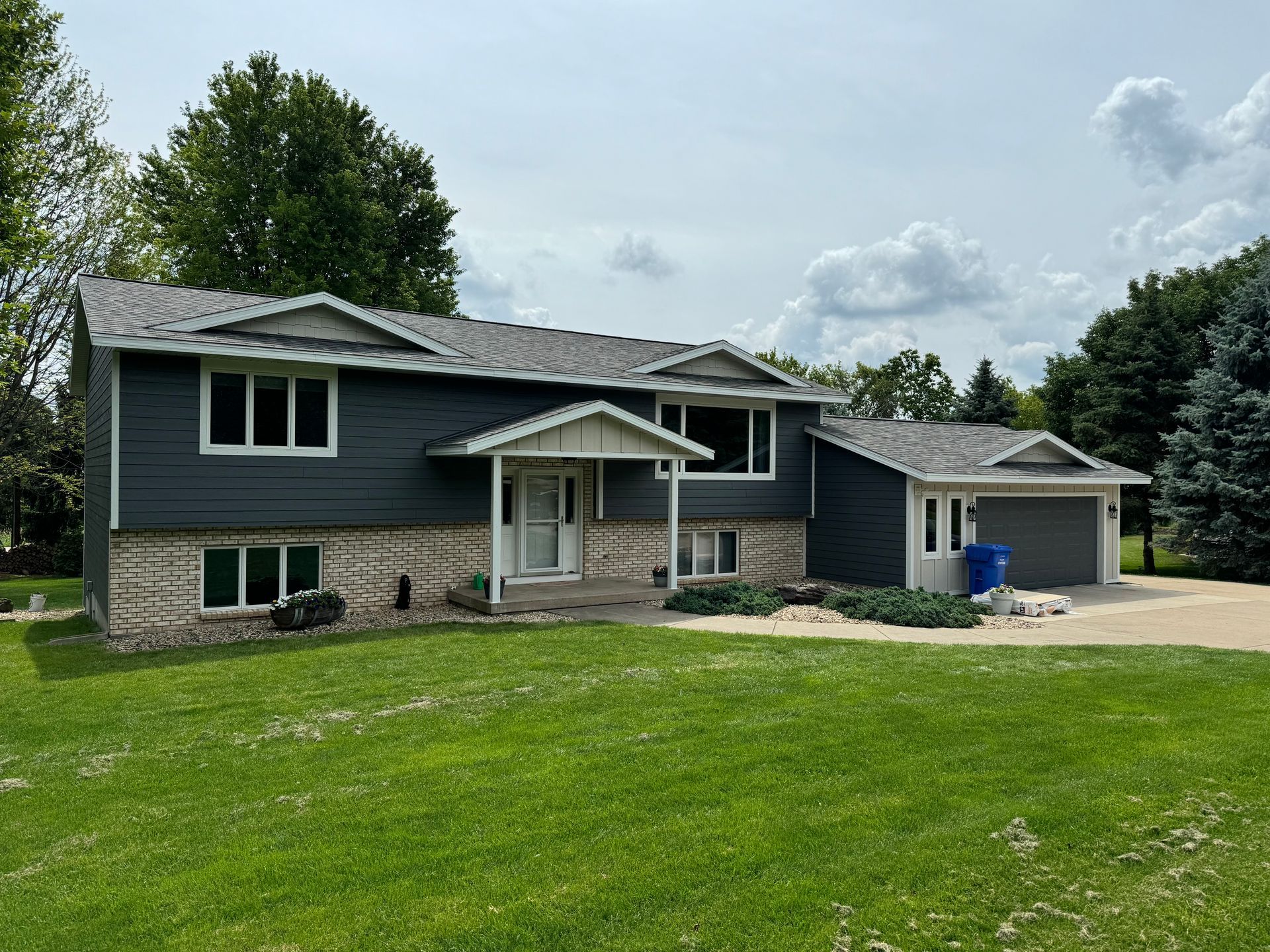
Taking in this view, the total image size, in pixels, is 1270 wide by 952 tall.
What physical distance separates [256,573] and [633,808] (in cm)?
929

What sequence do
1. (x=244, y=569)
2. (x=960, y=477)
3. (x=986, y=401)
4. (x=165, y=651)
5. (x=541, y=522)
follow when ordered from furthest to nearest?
(x=986, y=401) < (x=960, y=477) < (x=541, y=522) < (x=244, y=569) < (x=165, y=651)

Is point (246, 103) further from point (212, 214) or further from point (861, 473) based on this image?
point (861, 473)

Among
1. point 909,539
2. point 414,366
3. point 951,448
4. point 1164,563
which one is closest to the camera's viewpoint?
point 414,366

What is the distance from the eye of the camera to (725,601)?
1327cm

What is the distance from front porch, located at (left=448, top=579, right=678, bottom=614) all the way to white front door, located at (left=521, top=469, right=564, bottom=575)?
0.49 metres

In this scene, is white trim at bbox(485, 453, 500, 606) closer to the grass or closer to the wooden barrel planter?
the wooden barrel planter

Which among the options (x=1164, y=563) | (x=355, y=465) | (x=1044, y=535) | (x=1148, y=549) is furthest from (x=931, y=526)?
(x=1164, y=563)

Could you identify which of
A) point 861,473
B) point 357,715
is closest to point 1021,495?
point 861,473

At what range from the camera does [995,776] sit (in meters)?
5.41

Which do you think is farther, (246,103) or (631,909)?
(246,103)

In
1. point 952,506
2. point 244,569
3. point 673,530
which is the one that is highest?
point 952,506

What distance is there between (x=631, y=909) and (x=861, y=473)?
13.5 meters

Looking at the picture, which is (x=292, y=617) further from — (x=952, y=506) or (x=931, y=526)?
(x=952, y=506)

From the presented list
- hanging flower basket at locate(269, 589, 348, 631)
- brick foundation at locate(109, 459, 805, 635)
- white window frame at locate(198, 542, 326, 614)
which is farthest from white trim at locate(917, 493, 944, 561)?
white window frame at locate(198, 542, 326, 614)
